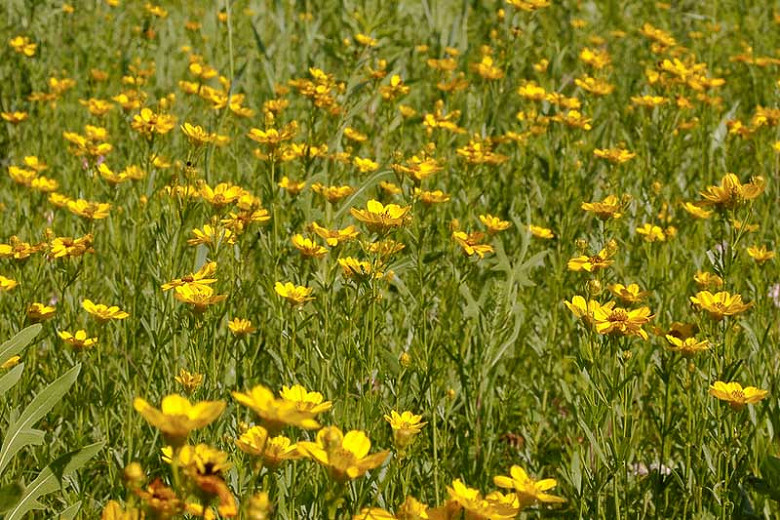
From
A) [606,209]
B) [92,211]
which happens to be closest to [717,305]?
[606,209]

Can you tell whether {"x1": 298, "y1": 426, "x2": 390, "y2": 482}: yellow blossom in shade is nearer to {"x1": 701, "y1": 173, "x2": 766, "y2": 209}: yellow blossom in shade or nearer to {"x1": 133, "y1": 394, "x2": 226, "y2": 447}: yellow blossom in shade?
{"x1": 133, "y1": 394, "x2": 226, "y2": 447}: yellow blossom in shade

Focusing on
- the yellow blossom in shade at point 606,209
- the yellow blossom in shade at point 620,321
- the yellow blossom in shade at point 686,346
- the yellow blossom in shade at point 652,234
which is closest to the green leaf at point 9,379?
the yellow blossom in shade at point 620,321

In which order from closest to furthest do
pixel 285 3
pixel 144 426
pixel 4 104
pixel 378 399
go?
1. pixel 378 399
2. pixel 144 426
3. pixel 4 104
4. pixel 285 3

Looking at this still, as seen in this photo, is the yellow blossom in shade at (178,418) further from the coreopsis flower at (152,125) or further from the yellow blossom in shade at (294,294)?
the coreopsis flower at (152,125)

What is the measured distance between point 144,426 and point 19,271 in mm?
473

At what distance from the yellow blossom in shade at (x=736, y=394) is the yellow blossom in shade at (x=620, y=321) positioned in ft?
0.53

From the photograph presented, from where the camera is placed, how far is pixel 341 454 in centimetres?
110

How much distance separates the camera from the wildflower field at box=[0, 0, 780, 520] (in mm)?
1613

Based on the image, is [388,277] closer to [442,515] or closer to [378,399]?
[378,399]

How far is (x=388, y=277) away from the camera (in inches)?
83.1

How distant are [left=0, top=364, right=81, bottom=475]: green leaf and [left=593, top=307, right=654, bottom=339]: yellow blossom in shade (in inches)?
37.2

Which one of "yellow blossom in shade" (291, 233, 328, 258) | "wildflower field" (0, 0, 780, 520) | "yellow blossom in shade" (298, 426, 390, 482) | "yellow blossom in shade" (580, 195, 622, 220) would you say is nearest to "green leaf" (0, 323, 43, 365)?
"wildflower field" (0, 0, 780, 520)

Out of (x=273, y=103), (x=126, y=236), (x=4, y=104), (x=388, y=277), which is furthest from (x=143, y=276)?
(x=4, y=104)

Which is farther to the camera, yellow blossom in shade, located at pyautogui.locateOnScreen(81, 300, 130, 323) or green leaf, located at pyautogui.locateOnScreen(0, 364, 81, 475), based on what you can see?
yellow blossom in shade, located at pyautogui.locateOnScreen(81, 300, 130, 323)
